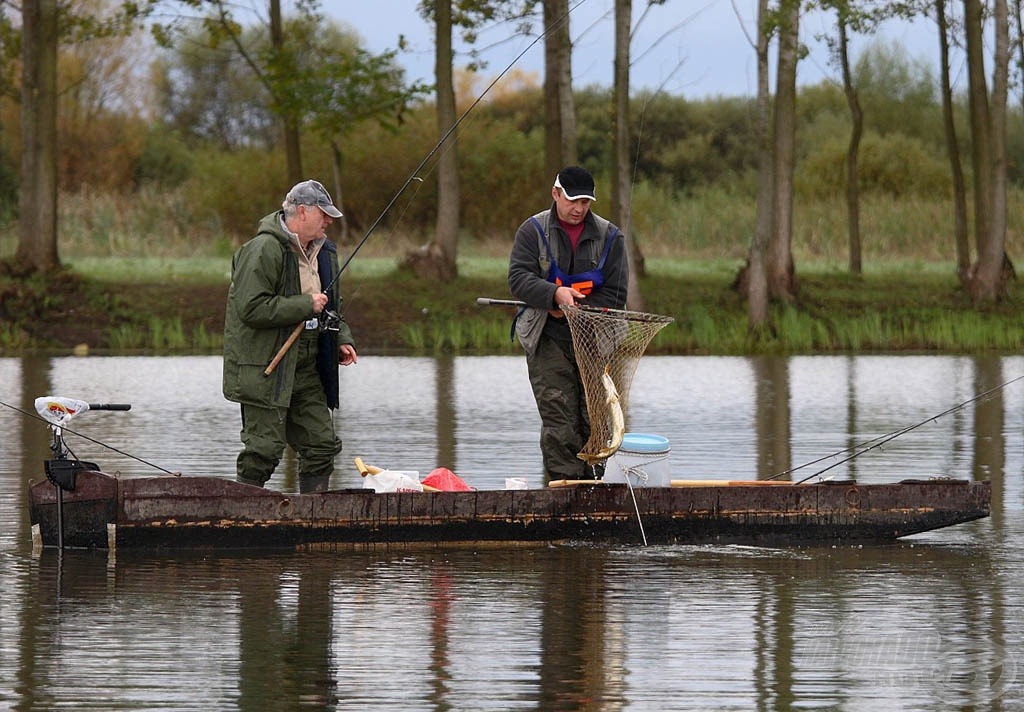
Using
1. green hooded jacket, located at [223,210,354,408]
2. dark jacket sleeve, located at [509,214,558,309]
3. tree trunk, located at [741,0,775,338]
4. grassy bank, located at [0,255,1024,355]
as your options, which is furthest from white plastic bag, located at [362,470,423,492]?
tree trunk, located at [741,0,775,338]

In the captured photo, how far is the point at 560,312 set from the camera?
10.6 m

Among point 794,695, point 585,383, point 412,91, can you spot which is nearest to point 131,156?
point 412,91

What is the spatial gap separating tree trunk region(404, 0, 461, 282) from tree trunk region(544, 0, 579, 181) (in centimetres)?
152

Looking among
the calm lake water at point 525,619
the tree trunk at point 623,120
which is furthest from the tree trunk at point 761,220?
the calm lake water at point 525,619

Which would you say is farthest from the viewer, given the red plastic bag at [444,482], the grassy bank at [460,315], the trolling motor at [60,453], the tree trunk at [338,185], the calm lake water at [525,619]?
the tree trunk at [338,185]

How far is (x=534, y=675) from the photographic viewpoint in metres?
7.19

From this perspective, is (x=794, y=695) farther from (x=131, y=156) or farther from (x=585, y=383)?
(x=131, y=156)

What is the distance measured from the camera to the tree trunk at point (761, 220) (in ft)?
97.5

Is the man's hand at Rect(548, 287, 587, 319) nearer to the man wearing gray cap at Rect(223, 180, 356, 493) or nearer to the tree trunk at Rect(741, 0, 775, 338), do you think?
the man wearing gray cap at Rect(223, 180, 356, 493)

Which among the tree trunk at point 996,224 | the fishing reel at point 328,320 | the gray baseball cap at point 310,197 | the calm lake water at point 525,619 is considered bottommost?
the calm lake water at point 525,619

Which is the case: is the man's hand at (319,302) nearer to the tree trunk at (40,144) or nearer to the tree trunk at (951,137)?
the tree trunk at (40,144)

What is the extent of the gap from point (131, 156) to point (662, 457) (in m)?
48.7

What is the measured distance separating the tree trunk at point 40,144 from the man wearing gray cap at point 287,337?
21.2 m

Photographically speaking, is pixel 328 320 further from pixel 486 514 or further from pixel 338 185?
pixel 338 185
